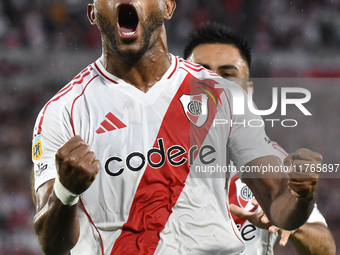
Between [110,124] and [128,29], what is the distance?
46 centimetres

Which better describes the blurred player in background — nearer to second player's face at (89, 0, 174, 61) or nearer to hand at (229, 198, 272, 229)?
hand at (229, 198, 272, 229)

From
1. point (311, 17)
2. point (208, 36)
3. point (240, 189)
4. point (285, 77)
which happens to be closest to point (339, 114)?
point (285, 77)

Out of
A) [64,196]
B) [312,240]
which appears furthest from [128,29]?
[312,240]

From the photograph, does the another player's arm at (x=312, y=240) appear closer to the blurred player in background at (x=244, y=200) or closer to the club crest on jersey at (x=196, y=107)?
the blurred player in background at (x=244, y=200)

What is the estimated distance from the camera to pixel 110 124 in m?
2.21

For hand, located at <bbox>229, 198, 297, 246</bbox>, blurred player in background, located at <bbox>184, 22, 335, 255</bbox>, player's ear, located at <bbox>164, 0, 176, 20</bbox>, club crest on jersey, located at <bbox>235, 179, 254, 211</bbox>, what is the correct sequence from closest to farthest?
player's ear, located at <bbox>164, 0, 176, 20</bbox>
hand, located at <bbox>229, 198, 297, 246</bbox>
blurred player in background, located at <bbox>184, 22, 335, 255</bbox>
club crest on jersey, located at <bbox>235, 179, 254, 211</bbox>

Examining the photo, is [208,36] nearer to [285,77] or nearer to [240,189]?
[240,189]

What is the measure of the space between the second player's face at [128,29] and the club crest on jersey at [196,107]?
0.98 feet

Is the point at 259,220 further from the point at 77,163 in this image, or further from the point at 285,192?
the point at 77,163

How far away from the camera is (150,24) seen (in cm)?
223

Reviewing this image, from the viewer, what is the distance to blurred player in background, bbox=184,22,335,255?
3361 mm

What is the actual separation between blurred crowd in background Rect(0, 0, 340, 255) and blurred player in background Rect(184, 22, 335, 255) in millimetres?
2745

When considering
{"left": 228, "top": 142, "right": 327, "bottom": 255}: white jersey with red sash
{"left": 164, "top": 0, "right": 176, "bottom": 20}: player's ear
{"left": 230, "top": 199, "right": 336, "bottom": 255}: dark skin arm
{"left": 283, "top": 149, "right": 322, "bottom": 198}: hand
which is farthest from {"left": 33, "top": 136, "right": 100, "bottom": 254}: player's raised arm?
{"left": 230, "top": 199, "right": 336, "bottom": 255}: dark skin arm

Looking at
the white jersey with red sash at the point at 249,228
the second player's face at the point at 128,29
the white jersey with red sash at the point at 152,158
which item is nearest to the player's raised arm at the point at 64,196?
the white jersey with red sash at the point at 152,158
